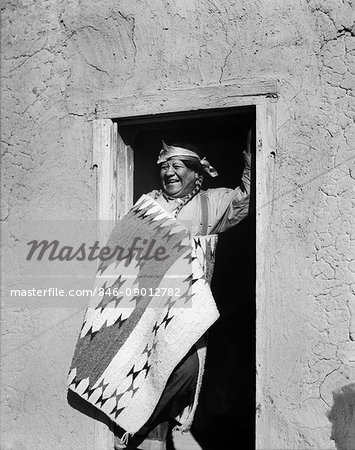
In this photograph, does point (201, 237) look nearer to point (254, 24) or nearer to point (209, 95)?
point (209, 95)

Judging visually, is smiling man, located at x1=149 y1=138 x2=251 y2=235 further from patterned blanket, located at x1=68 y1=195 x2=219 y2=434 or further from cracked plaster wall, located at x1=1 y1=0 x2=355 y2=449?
cracked plaster wall, located at x1=1 y1=0 x2=355 y2=449

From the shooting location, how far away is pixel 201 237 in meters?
4.94

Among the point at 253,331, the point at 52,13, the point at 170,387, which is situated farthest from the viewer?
the point at 253,331

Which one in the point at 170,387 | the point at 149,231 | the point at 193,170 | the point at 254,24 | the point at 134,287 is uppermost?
the point at 254,24

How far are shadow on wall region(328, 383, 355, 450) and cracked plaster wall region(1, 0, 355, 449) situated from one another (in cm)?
1

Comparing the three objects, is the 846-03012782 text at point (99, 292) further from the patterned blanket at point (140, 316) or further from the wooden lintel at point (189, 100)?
the wooden lintel at point (189, 100)

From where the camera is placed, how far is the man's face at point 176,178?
5.20m

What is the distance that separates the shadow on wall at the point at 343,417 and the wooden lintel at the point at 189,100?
159cm

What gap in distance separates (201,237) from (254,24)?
3.98ft

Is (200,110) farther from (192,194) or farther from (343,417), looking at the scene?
(343,417)

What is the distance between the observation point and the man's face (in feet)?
17.0

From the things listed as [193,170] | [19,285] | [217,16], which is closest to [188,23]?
[217,16]

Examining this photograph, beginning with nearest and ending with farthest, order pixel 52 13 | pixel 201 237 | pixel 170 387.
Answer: pixel 170 387 → pixel 201 237 → pixel 52 13

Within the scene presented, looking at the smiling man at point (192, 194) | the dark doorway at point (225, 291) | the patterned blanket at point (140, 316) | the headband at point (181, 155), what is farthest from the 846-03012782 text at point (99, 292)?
the headband at point (181, 155)
